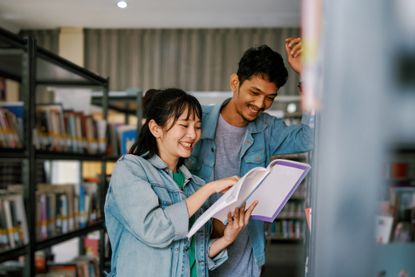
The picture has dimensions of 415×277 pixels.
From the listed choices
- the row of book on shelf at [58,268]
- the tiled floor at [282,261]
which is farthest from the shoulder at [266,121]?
the tiled floor at [282,261]

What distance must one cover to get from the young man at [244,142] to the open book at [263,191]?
27cm

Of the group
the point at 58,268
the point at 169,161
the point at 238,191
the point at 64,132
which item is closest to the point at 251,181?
the point at 238,191

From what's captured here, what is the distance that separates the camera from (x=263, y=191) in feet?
3.59

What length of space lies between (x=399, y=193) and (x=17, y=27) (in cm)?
616

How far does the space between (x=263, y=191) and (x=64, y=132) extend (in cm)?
178

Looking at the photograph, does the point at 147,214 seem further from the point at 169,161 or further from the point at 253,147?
the point at 253,147

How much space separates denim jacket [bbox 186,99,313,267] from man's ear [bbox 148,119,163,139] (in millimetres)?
262

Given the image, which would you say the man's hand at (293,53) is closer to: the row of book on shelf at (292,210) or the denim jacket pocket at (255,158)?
the denim jacket pocket at (255,158)

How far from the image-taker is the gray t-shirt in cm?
141

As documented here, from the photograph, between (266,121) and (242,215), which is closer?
(242,215)

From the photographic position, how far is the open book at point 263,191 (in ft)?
3.03

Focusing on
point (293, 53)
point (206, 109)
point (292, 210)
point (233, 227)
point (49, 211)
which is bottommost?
point (292, 210)

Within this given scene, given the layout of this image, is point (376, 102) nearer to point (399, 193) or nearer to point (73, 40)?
point (399, 193)

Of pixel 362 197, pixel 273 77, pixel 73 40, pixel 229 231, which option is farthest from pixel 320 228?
pixel 73 40
